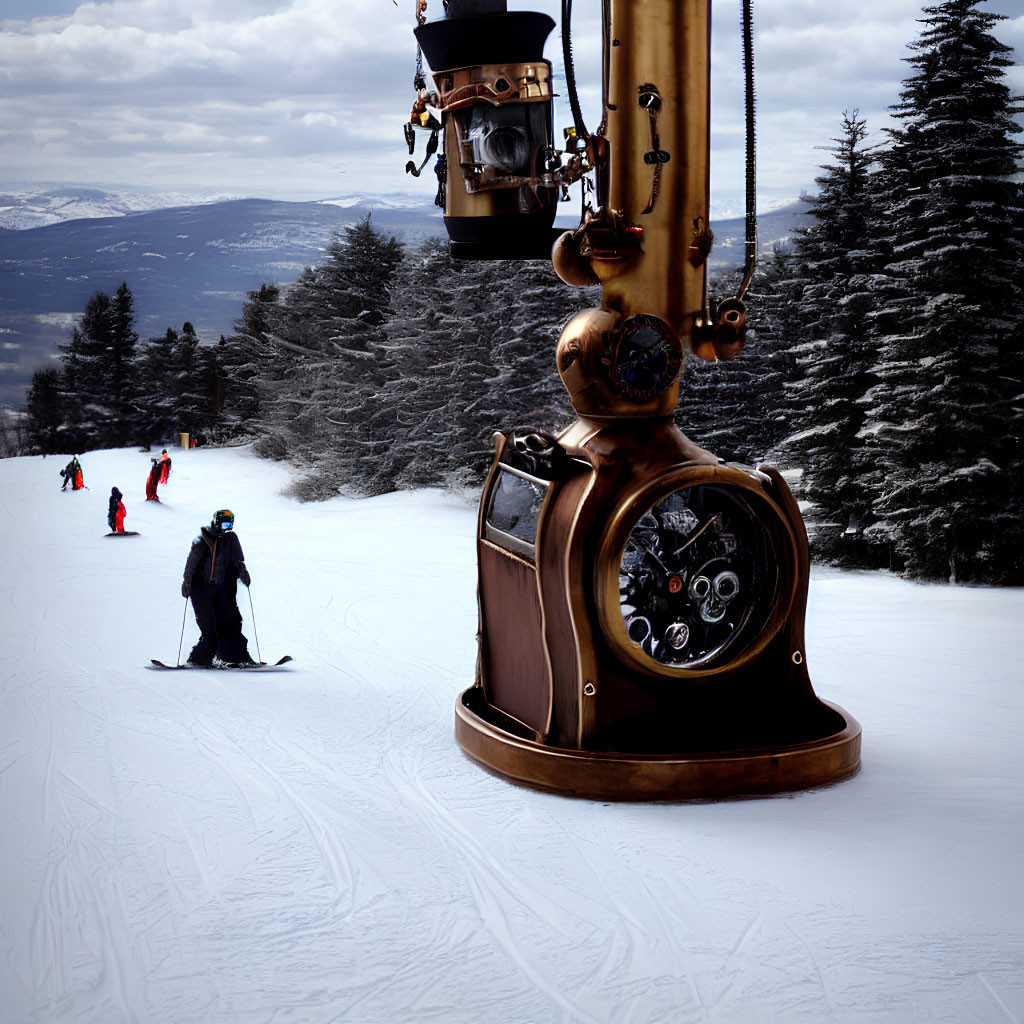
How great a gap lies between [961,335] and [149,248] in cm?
1180

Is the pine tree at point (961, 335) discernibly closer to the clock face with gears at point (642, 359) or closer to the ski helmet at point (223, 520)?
the ski helmet at point (223, 520)

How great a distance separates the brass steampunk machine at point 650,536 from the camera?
6520 mm

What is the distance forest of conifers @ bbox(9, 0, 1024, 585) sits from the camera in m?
14.9

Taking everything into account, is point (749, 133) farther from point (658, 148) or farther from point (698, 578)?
point (698, 578)

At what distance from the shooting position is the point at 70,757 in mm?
7613

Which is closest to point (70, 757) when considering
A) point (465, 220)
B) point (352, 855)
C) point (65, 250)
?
point (352, 855)

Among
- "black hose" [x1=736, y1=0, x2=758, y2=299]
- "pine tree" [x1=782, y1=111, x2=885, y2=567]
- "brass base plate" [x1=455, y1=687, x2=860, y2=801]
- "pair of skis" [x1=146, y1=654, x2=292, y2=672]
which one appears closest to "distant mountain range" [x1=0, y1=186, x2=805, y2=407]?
"black hose" [x1=736, y1=0, x2=758, y2=299]

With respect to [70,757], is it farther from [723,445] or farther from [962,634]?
[723,445]

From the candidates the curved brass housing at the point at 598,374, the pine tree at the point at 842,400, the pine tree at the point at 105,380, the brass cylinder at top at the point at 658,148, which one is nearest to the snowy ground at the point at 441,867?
the curved brass housing at the point at 598,374

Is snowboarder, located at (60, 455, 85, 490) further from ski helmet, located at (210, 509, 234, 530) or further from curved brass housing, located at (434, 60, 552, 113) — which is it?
curved brass housing, located at (434, 60, 552, 113)

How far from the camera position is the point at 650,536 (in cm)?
679

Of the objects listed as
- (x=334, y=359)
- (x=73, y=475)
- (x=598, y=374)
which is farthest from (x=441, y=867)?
(x=334, y=359)

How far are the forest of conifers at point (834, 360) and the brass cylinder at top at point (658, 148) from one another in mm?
8724

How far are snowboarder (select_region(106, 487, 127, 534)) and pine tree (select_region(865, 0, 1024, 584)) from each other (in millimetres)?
11159
